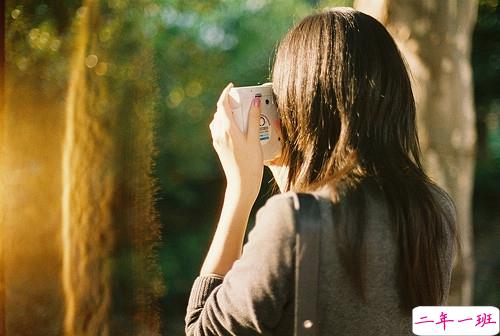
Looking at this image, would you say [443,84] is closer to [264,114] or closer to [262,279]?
[264,114]

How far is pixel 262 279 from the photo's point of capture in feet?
2.32

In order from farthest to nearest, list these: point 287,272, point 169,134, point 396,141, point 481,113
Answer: point 481,113
point 169,134
point 396,141
point 287,272

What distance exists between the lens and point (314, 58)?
796 millimetres

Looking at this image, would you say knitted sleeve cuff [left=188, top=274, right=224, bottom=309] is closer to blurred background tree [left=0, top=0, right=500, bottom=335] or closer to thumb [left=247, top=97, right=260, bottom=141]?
thumb [left=247, top=97, right=260, bottom=141]

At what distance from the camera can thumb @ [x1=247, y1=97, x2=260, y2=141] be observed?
0.87m

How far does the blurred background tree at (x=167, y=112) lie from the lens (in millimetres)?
1654

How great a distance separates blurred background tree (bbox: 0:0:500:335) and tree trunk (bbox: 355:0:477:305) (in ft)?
1.28

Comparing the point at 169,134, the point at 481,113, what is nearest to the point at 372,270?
the point at 169,134

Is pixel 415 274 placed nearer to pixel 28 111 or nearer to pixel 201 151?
pixel 28 111

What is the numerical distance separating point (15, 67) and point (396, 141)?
118cm

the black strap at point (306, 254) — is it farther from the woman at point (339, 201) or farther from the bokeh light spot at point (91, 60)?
the bokeh light spot at point (91, 60)

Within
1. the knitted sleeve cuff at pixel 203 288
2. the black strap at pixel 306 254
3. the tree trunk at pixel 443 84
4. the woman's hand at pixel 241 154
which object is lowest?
the knitted sleeve cuff at pixel 203 288

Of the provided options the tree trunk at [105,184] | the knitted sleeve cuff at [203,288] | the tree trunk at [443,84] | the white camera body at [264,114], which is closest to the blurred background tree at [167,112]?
the tree trunk at [105,184]

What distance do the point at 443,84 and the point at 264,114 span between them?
Answer: 1.34m
